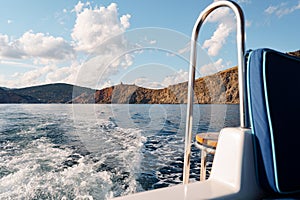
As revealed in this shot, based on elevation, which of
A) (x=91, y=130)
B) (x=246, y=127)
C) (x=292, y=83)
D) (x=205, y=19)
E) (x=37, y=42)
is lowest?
(x=91, y=130)

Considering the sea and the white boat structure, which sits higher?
the white boat structure

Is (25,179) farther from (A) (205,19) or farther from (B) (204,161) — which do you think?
(A) (205,19)

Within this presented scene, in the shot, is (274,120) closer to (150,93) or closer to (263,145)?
(263,145)

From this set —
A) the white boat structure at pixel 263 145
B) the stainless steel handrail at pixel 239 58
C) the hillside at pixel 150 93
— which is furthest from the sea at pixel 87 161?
the white boat structure at pixel 263 145

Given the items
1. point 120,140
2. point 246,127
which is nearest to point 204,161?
point 246,127

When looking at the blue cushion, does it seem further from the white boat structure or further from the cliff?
the cliff

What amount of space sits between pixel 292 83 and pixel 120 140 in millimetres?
4707

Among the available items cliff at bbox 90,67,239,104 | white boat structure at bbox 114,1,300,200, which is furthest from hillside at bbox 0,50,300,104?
white boat structure at bbox 114,1,300,200

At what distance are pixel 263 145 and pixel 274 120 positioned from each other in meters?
0.07

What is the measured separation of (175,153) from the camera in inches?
176

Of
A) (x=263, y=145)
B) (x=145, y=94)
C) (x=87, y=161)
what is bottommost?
→ (x=87, y=161)

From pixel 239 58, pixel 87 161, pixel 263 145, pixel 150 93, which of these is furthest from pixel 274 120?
pixel 150 93

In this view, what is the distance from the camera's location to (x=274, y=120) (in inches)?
22.9

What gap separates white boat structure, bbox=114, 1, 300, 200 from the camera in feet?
1.90
